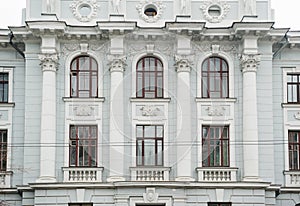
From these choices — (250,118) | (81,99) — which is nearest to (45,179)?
(81,99)

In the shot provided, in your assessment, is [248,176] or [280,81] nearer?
[248,176]

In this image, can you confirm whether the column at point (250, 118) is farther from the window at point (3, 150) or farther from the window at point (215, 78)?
the window at point (3, 150)

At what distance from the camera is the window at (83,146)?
39.7 m

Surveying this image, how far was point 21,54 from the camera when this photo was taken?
41.3m

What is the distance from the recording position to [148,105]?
40.2 meters

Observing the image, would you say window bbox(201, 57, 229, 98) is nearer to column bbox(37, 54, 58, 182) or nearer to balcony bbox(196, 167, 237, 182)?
balcony bbox(196, 167, 237, 182)

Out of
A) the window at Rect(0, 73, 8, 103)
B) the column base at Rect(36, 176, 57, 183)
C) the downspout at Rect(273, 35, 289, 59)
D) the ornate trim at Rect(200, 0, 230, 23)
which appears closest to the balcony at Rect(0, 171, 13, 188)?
the column base at Rect(36, 176, 57, 183)

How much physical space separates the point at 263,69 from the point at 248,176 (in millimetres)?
5292

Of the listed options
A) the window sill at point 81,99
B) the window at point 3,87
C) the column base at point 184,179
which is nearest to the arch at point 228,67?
the column base at point 184,179

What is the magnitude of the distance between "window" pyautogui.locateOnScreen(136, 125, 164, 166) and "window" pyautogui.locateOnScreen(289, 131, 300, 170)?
247 inches

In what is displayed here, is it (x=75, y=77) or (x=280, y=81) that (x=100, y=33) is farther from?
(x=280, y=81)

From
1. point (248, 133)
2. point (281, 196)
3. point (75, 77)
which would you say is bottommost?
point (281, 196)

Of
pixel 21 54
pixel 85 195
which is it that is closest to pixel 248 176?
pixel 85 195

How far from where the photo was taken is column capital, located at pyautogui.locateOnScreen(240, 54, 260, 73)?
4022 centimetres
